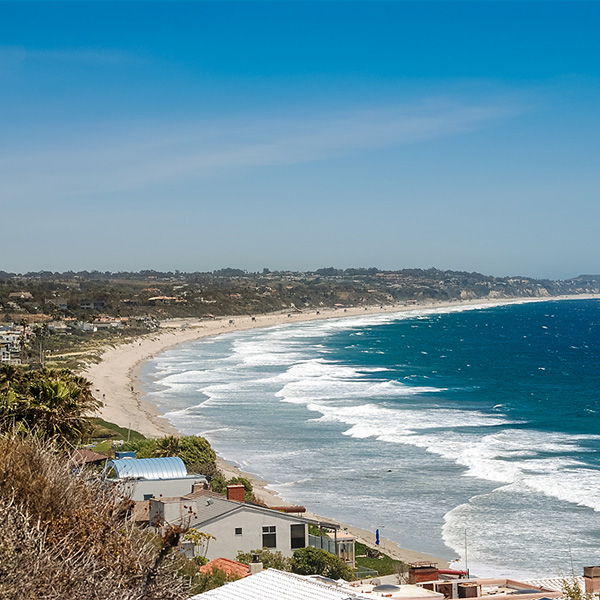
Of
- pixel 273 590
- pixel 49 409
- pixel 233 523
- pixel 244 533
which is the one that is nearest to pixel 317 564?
pixel 244 533

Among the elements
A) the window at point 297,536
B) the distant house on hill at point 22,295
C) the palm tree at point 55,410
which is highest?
the distant house on hill at point 22,295

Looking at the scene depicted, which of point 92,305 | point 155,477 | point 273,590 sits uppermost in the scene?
point 92,305

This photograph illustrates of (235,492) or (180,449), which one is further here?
(180,449)

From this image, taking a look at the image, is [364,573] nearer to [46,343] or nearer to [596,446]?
[596,446]

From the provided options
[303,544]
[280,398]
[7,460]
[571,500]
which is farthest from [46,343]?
[7,460]

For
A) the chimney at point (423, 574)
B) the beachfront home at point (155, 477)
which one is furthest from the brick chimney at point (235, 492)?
the chimney at point (423, 574)

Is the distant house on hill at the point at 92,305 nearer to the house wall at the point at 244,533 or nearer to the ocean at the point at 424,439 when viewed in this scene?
the ocean at the point at 424,439

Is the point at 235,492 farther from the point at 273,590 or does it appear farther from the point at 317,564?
the point at 273,590
